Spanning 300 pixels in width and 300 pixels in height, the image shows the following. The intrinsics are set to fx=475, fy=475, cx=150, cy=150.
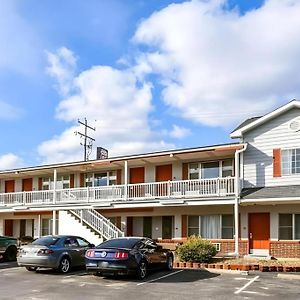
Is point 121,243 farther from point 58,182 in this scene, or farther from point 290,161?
point 58,182

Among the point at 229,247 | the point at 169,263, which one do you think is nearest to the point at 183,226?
the point at 229,247

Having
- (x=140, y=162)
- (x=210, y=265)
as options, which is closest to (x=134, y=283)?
(x=210, y=265)

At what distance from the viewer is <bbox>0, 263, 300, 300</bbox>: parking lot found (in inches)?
481

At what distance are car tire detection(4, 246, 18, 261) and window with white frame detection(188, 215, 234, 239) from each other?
944 centimetres

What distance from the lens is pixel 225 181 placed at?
2381cm

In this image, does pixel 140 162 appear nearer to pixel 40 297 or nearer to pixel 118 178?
pixel 118 178

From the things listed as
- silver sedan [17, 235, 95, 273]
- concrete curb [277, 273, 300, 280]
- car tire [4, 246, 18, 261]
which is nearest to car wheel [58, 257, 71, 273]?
silver sedan [17, 235, 95, 273]

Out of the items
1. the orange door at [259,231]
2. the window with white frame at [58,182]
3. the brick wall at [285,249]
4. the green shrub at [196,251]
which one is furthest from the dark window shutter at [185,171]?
the window with white frame at [58,182]

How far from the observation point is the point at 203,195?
23.9 m

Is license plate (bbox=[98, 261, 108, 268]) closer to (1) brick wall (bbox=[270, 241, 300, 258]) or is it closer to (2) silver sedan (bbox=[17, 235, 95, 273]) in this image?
(2) silver sedan (bbox=[17, 235, 95, 273])

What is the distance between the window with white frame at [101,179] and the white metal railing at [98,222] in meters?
3.36

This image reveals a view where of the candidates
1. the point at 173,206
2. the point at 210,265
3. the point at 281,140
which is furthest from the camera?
the point at 173,206

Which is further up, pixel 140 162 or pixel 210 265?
pixel 140 162

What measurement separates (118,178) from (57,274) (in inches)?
543
